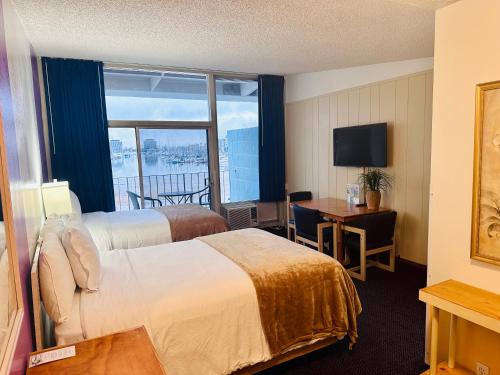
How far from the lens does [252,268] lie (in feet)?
7.58

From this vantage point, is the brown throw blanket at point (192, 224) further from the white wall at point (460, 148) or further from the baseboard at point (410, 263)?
the white wall at point (460, 148)

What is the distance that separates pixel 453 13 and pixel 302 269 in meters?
1.86

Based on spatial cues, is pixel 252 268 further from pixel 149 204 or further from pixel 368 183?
pixel 149 204

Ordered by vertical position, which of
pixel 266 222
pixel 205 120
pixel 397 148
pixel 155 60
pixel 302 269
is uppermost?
pixel 155 60

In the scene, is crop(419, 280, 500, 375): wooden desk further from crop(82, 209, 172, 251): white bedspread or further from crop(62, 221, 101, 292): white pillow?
crop(82, 209, 172, 251): white bedspread

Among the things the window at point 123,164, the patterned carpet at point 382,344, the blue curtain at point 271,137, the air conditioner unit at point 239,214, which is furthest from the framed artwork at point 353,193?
the window at point 123,164

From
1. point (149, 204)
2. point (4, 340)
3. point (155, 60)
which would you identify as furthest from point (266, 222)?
point (4, 340)

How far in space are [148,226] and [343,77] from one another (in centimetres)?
333

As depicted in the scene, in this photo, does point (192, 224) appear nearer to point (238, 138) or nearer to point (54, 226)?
point (54, 226)

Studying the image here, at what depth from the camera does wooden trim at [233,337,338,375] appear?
7.07ft

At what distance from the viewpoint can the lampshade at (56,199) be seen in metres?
3.12

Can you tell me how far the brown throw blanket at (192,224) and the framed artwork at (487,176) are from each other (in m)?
2.68

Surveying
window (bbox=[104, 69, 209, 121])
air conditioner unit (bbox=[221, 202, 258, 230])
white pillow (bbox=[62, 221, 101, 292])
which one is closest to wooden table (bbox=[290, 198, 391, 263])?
air conditioner unit (bbox=[221, 202, 258, 230])

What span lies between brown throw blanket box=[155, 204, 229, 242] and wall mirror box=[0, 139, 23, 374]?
245 cm
